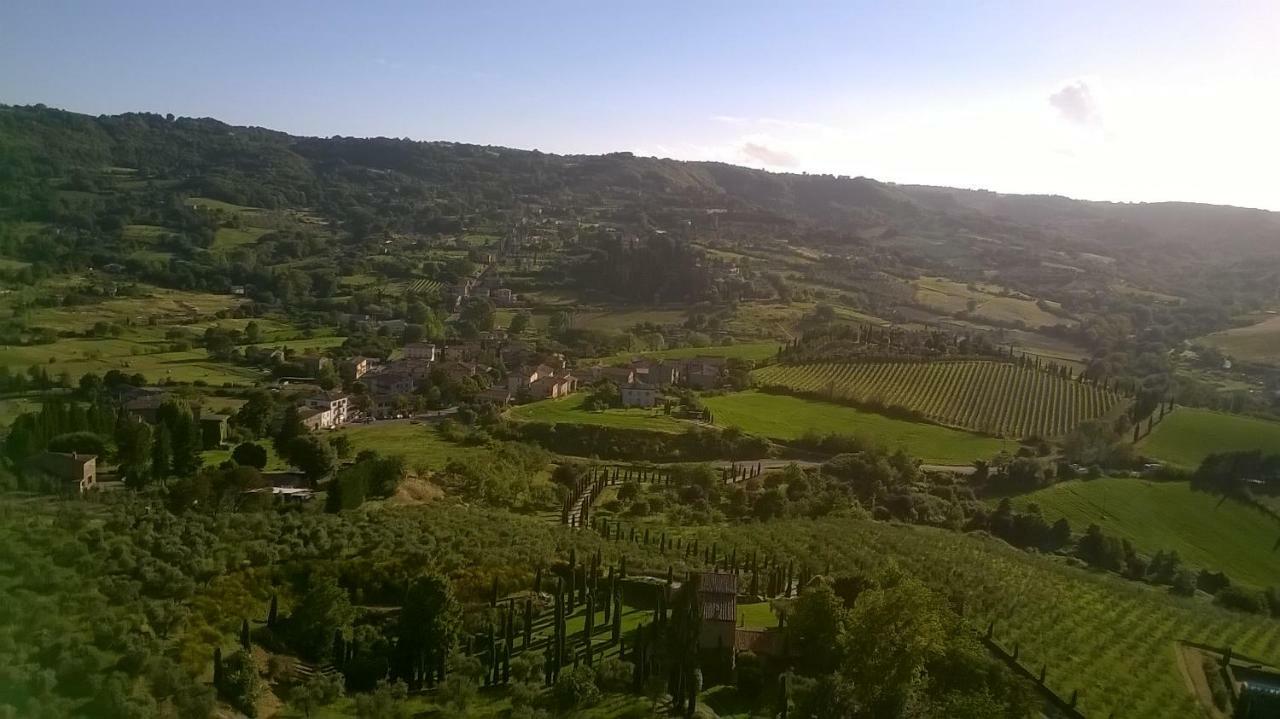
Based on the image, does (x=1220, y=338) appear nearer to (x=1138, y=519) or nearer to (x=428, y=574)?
(x=1138, y=519)

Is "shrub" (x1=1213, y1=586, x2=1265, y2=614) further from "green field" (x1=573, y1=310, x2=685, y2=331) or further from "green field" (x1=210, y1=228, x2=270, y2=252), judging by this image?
"green field" (x1=210, y1=228, x2=270, y2=252)

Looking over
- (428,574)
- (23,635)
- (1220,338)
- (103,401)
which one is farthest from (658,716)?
(1220,338)

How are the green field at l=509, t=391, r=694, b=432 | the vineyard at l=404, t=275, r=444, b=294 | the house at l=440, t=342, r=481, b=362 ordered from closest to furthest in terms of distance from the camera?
the green field at l=509, t=391, r=694, b=432 < the house at l=440, t=342, r=481, b=362 < the vineyard at l=404, t=275, r=444, b=294

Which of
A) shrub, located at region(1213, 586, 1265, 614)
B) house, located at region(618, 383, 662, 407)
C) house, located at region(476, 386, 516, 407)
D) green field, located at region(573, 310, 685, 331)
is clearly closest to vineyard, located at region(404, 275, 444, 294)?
green field, located at region(573, 310, 685, 331)

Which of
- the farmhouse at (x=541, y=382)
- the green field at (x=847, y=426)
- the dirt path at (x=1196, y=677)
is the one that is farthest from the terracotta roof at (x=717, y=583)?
the farmhouse at (x=541, y=382)

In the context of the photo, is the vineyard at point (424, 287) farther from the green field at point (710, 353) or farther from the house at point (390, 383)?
the house at point (390, 383)

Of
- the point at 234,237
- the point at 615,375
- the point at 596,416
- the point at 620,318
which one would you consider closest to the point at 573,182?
the point at 234,237
